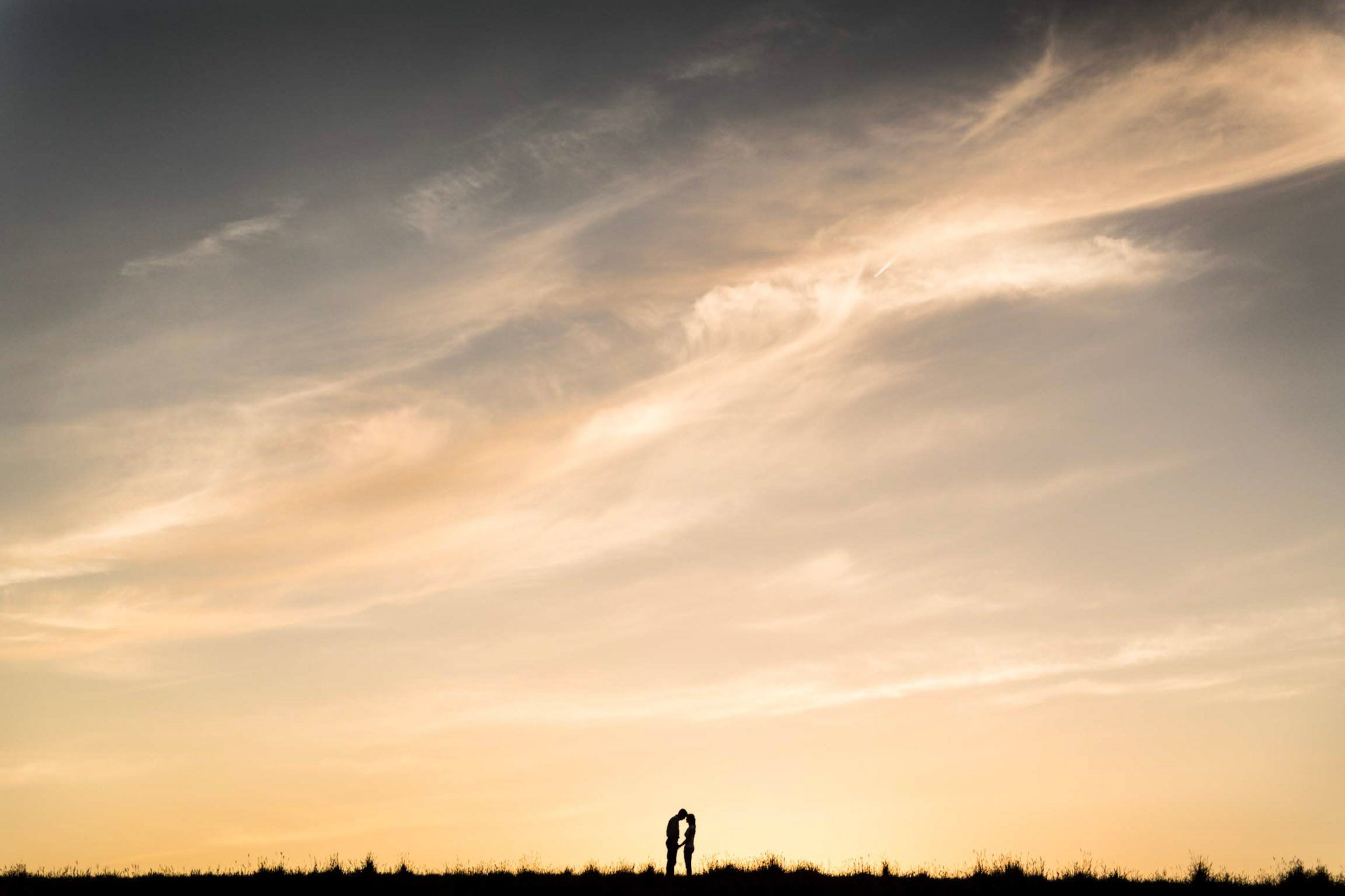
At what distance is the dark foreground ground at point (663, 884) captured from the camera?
26.3 m

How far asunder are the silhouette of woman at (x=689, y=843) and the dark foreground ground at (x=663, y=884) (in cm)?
35

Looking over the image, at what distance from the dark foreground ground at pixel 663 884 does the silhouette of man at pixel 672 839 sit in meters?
0.34

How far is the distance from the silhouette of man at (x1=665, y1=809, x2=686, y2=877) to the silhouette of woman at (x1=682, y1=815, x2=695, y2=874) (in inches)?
7.5

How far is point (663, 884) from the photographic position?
27.4 meters

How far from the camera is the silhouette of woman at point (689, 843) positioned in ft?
92.3

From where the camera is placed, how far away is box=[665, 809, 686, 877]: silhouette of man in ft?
92.2

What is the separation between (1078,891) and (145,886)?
21.4 meters

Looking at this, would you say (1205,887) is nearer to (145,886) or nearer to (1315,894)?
(1315,894)

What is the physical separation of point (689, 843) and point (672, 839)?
424 mm

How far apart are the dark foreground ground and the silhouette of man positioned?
0.34 m

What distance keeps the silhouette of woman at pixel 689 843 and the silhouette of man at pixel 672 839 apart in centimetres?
19

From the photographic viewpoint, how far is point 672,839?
2814cm

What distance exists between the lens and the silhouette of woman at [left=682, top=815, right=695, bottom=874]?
28141 millimetres

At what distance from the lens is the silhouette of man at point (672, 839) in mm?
28094
